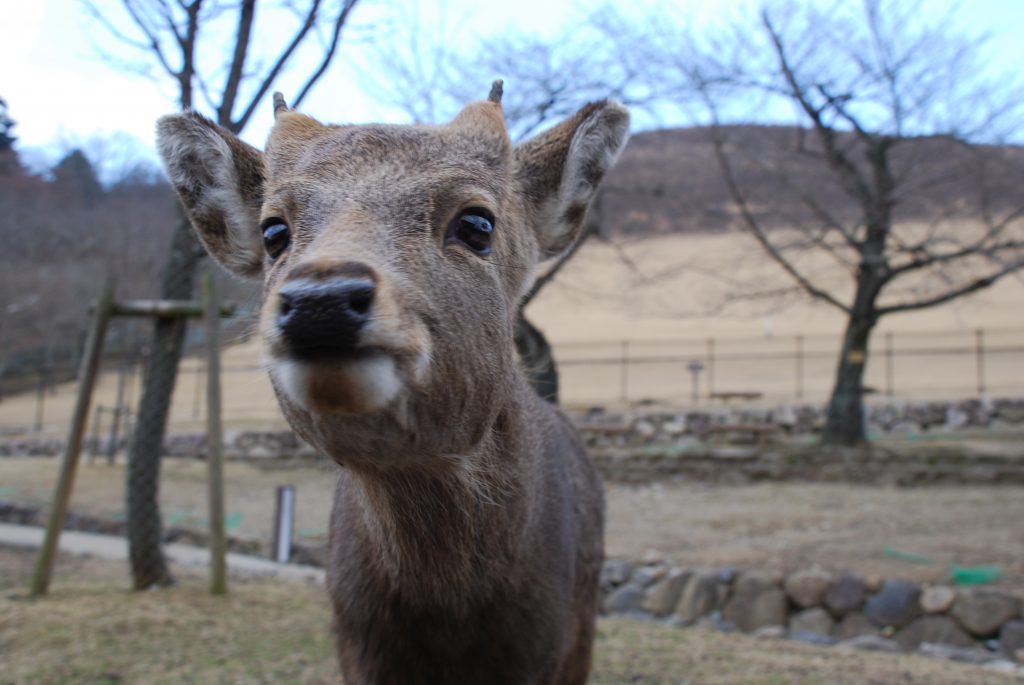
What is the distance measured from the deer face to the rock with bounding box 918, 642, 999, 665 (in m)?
6.49

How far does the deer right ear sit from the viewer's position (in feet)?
11.5

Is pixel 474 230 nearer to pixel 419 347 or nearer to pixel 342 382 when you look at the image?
pixel 419 347

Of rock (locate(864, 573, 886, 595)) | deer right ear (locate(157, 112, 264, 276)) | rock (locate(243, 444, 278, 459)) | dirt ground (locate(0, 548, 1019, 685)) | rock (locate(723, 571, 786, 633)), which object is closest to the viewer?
deer right ear (locate(157, 112, 264, 276))

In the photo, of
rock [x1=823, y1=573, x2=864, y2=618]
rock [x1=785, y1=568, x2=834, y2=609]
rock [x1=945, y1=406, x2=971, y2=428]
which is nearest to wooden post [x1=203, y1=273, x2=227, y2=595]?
rock [x1=785, y1=568, x2=834, y2=609]

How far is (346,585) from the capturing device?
137 inches

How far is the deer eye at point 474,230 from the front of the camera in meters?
2.88

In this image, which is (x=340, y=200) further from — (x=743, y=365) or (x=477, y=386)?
(x=743, y=365)

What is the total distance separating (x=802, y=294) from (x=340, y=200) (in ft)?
60.6

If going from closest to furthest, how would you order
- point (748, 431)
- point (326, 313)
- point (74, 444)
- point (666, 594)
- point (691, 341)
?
point (326, 313) < point (74, 444) < point (666, 594) < point (748, 431) < point (691, 341)

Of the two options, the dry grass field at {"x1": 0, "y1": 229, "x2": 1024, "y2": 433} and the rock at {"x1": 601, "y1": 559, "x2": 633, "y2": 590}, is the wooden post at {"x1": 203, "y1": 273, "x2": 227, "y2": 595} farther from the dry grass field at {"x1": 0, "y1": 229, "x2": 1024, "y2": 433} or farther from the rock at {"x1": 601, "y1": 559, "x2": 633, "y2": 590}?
the dry grass field at {"x1": 0, "y1": 229, "x2": 1024, "y2": 433}

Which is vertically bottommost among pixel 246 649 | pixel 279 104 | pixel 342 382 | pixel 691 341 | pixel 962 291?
pixel 246 649

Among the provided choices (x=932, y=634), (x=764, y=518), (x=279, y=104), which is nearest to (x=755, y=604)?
(x=932, y=634)

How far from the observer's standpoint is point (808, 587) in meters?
9.83

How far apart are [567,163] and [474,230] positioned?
842 millimetres
